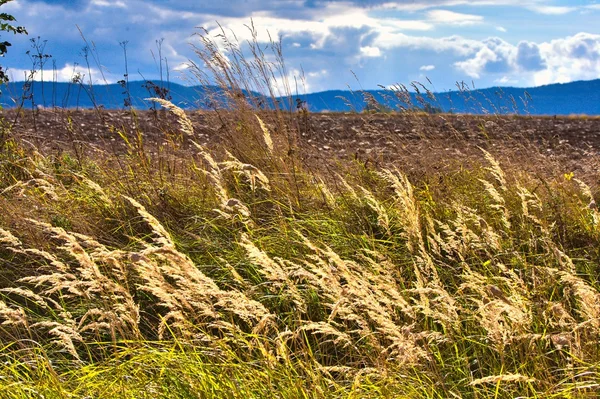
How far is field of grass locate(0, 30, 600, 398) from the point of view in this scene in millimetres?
2742

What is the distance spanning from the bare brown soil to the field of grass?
275mm

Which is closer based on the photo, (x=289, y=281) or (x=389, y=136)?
(x=289, y=281)

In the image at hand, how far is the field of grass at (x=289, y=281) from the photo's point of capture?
2.74 metres

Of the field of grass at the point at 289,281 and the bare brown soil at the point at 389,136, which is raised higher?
the bare brown soil at the point at 389,136

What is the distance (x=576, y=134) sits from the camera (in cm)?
1516

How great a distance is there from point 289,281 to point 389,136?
11.7 ft

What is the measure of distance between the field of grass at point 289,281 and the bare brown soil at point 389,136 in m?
0.27

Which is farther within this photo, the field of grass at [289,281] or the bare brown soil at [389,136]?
the bare brown soil at [389,136]

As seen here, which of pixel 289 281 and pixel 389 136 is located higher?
pixel 389 136

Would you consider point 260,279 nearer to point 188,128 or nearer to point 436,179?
point 188,128

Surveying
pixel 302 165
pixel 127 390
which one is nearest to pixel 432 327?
pixel 127 390

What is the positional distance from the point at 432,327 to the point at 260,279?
112 cm

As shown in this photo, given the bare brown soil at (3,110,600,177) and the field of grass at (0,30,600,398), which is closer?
the field of grass at (0,30,600,398)

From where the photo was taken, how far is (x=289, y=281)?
293 centimetres
